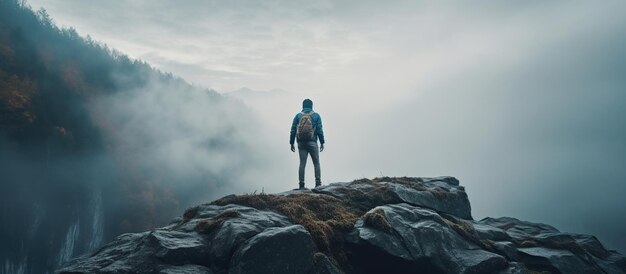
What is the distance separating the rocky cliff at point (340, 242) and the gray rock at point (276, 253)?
23 mm

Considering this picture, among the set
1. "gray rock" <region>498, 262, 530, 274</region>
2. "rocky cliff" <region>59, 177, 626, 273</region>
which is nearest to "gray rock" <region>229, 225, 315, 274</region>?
"rocky cliff" <region>59, 177, 626, 273</region>

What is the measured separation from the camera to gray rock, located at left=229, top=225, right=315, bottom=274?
9.10 metres

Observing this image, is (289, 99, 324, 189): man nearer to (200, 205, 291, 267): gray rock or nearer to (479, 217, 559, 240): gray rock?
(200, 205, 291, 267): gray rock

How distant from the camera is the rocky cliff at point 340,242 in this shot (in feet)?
30.3

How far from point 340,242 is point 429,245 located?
280 cm

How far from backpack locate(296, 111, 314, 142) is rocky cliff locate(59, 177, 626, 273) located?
8.88 feet

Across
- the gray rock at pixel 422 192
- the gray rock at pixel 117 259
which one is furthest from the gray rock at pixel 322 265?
the gray rock at pixel 422 192

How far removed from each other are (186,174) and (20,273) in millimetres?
66048

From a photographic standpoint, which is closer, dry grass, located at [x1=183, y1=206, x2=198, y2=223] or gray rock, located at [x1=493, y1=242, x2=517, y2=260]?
dry grass, located at [x1=183, y1=206, x2=198, y2=223]

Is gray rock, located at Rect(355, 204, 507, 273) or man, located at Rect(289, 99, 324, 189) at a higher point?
man, located at Rect(289, 99, 324, 189)

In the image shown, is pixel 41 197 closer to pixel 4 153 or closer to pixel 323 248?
pixel 4 153

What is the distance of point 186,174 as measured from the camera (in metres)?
116

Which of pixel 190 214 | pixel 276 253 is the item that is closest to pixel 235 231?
pixel 276 253

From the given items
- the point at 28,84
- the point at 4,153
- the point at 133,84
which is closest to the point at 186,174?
the point at 133,84
